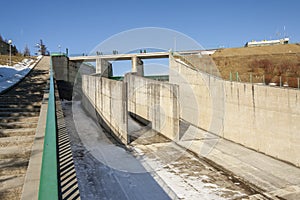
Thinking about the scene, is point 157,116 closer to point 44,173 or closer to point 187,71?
point 187,71

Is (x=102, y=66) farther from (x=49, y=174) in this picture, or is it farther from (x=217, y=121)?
(x=49, y=174)

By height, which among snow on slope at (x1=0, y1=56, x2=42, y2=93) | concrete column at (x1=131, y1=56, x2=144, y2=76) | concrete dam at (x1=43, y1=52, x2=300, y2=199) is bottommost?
concrete dam at (x1=43, y1=52, x2=300, y2=199)

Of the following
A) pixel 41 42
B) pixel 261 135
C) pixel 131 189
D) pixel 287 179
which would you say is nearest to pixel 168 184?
pixel 131 189

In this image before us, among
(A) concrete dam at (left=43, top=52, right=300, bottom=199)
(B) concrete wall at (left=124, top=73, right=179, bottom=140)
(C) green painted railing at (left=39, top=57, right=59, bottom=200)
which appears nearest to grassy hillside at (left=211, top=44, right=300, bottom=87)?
(A) concrete dam at (left=43, top=52, right=300, bottom=199)

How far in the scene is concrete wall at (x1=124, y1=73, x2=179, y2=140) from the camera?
13539 millimetres

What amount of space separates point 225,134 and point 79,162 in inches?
345

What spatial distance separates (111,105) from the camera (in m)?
12.9

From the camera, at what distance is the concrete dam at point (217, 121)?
954 cm

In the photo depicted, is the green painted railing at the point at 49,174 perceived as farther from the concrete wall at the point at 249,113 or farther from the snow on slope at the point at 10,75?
the concrete wall at the point at 249,113

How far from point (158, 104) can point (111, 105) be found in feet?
11.0

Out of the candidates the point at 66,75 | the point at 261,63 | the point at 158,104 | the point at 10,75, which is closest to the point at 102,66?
the point at 66,75

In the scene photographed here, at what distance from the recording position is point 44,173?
2.12m

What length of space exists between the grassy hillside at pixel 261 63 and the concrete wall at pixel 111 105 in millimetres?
8918

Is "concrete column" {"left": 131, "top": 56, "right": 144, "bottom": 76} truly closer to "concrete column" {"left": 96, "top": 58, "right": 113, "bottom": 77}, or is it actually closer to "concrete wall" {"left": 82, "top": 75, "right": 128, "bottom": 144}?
"concrete column" {"left": 96, "top": 58, "right": 113, "bottom": 77}
